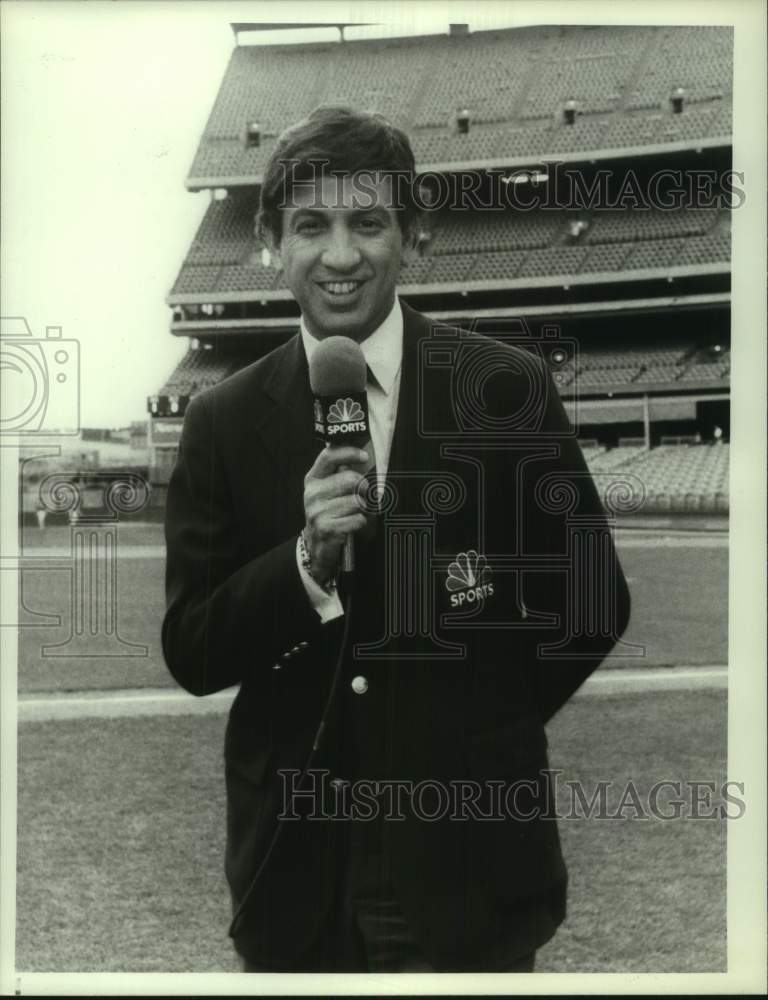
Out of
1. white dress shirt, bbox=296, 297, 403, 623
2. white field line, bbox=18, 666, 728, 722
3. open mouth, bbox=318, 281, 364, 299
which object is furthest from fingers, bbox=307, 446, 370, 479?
white field line, bbox=18, 666, 728, 722

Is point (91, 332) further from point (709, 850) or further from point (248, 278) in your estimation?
point (709, 850)

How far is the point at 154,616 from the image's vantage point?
2934 millimetres

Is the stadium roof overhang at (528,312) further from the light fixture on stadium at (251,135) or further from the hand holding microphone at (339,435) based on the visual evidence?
the hand holding microphone at (339,435)

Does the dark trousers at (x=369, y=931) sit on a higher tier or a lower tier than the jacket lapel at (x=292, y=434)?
lower

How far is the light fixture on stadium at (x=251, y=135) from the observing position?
115 inches

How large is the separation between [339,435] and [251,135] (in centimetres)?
122

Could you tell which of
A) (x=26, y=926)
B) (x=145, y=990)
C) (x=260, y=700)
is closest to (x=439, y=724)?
(x=260, y=700)

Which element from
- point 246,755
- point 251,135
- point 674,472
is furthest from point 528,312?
point 246,755

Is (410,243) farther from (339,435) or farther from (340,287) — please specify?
(339,435)

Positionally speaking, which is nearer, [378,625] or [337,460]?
Result: [337,460]

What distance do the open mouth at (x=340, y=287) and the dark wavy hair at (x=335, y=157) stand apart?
19cm

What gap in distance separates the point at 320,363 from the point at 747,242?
160 centimetres

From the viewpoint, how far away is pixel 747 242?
314 centimetres

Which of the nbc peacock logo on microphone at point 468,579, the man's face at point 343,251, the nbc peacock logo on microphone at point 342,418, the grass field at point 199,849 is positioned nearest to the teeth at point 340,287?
the man's face at point 343,251
